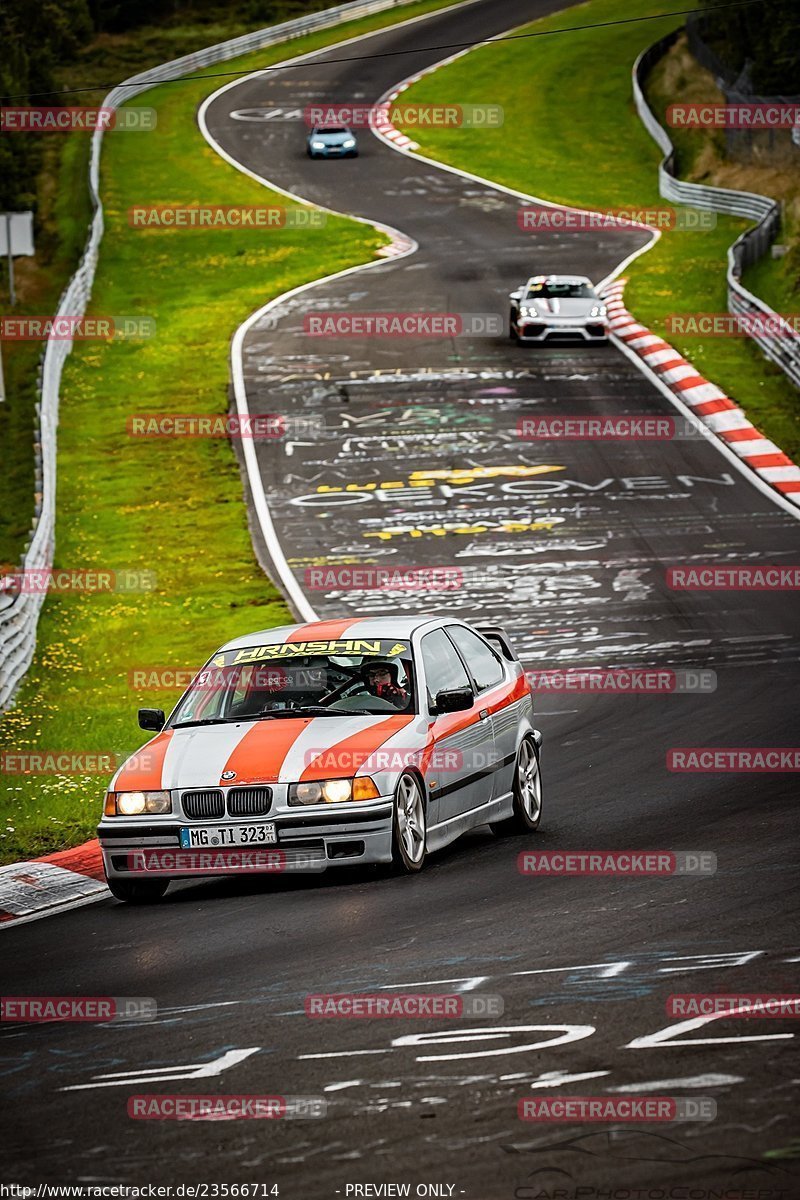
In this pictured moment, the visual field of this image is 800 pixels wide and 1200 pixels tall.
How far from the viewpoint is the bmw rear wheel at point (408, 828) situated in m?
10.1

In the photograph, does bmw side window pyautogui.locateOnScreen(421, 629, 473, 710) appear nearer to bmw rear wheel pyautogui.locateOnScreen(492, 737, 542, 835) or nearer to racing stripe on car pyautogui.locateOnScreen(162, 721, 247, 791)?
bmw rear wheel pyautogui.locateOnScreen(492, 737, 542, 835)

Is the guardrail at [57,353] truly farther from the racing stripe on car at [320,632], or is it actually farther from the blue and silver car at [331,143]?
the blue and silver car at [331,143]

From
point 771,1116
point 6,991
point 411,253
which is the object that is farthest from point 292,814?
point 411,253

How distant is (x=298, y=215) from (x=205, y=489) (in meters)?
24.5

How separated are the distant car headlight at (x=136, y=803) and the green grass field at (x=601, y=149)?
63.1 feet

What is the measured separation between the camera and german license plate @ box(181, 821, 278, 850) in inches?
396

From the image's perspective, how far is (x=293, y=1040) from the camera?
6750 millimetres

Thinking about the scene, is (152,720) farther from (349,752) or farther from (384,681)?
(349,752)

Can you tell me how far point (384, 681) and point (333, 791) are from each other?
1.26 m

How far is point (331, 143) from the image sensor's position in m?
59.3

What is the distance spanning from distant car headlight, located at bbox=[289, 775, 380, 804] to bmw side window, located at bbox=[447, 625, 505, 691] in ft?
6.51

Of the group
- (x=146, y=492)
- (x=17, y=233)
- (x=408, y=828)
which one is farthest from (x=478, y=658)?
(x=17, y=233)

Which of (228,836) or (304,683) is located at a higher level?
(304,683)

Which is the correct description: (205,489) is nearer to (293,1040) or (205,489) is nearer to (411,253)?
(411,253)
